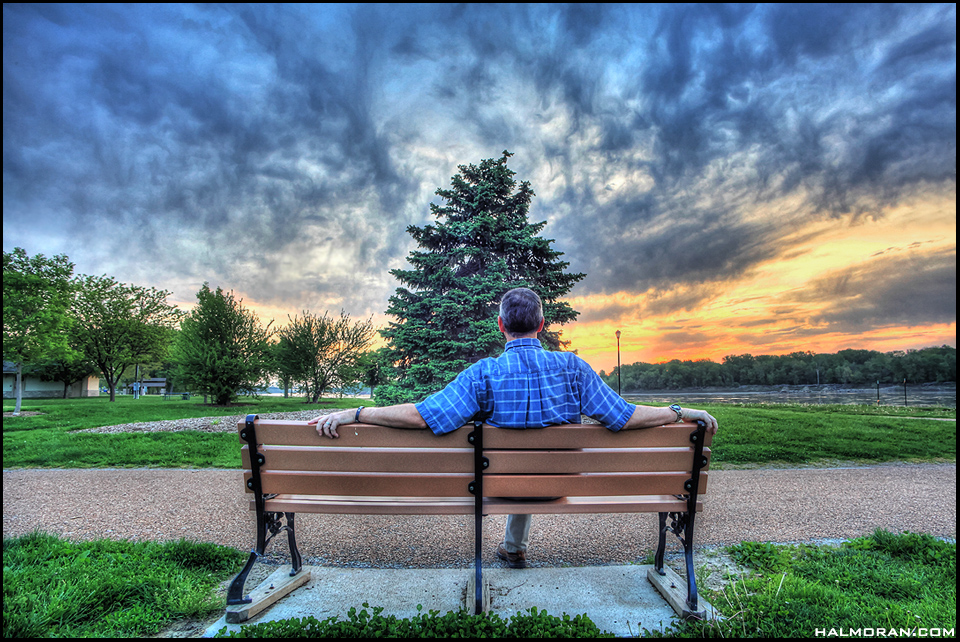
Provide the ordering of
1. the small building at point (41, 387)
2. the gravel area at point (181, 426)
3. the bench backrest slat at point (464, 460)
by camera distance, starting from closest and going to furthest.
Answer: the bench backrest slat at point (464, 460) < the gravel area at point (181, 426) < the small building at point (41, 387)

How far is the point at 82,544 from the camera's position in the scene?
3195mm

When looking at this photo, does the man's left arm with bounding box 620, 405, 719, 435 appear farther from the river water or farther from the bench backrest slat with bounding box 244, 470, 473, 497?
the river water

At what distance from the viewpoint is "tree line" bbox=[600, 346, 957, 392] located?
33.3 meters

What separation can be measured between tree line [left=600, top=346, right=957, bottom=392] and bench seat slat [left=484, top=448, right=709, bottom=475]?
25502mm

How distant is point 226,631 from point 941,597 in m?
4.00

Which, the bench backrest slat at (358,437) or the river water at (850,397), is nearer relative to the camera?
the bench backrest slat at (358,437)

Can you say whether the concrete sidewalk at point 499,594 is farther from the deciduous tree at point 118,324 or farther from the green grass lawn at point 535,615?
the deciduous tree at point 118,324

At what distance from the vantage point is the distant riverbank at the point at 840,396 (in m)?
28.0

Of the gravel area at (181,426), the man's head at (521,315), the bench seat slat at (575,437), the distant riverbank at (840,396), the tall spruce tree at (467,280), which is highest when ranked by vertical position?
the tall spruce tree at (467,280)

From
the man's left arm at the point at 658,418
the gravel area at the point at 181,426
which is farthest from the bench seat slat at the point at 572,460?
the gravel area at the point at 181,426

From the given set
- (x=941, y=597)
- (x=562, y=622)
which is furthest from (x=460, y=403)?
(x=941, y=597)

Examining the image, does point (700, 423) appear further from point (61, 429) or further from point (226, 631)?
point (61, 429)

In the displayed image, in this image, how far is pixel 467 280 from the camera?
10008mm

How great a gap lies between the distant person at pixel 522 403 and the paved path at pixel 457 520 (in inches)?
57.1
